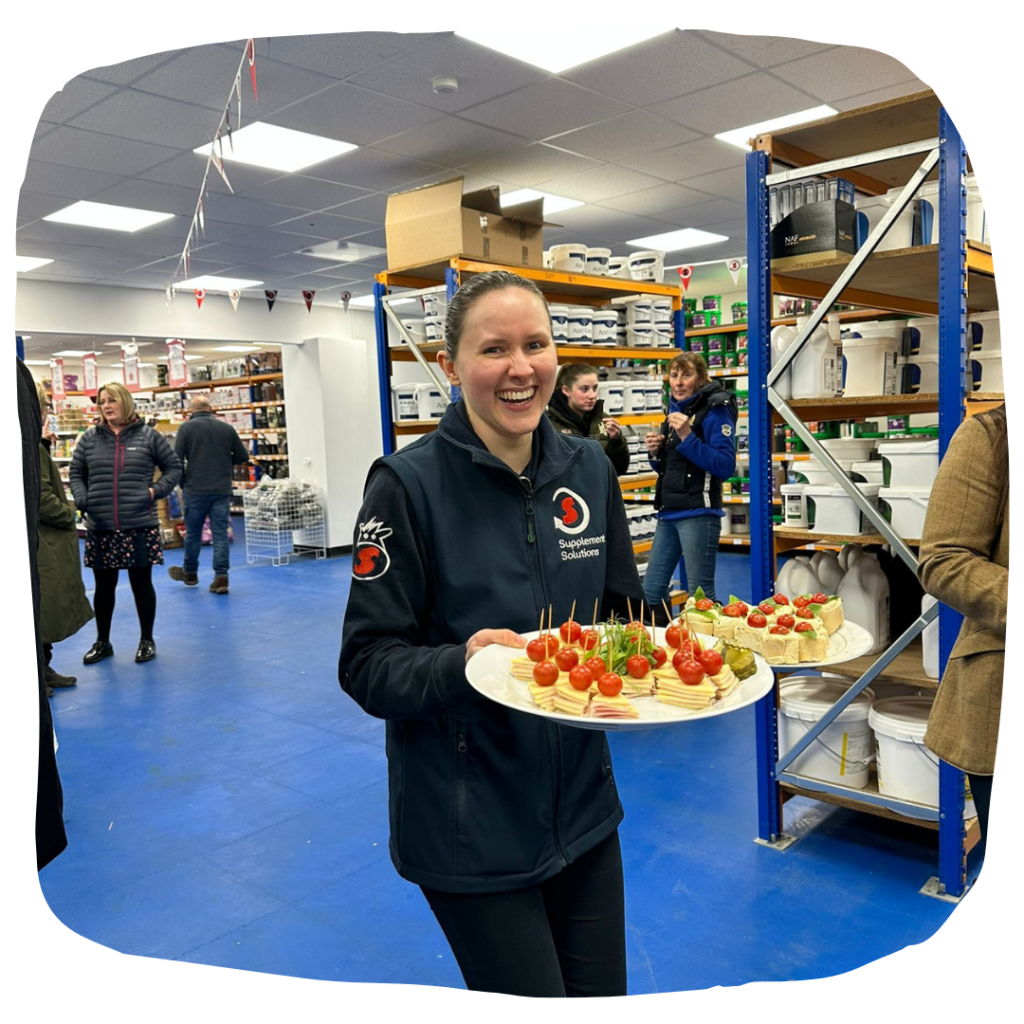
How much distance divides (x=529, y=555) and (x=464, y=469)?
179 mm

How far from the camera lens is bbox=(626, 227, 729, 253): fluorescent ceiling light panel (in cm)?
975

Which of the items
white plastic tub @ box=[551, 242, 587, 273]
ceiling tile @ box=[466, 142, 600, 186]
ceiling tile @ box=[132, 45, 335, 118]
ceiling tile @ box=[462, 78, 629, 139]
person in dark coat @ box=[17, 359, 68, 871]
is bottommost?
person in dark coat @ box=[17, 359, 68, 871]

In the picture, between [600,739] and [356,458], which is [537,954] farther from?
[356,458]

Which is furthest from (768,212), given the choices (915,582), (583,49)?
(583,49)

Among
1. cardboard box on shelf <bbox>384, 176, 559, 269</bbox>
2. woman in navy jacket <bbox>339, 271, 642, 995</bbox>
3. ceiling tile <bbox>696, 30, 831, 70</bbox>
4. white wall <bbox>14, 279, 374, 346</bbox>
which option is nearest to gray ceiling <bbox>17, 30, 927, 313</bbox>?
ceiling tile <bbox>696, 30, 831, 70</bbox>

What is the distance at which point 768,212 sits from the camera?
2.96 m

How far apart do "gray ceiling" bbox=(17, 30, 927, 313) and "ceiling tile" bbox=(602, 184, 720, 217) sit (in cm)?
3

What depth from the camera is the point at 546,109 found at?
5.73 m

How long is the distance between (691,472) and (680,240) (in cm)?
611

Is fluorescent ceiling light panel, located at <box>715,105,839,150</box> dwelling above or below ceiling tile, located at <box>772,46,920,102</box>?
above

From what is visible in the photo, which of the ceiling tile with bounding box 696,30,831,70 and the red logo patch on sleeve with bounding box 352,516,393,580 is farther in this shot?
the ceiling tile with bounding box 696,30,831,70

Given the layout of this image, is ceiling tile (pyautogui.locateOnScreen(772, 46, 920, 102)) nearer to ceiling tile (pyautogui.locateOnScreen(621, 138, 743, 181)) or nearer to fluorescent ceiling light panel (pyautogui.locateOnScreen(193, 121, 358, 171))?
ceiling tile (pyautogui.locateOnScreen(621, 138, 743, 181))

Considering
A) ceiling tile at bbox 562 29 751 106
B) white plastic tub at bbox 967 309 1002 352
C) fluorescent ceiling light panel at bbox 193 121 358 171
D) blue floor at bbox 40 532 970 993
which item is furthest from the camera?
fluorescent ceiling light panel at bbox 193 121 358 171

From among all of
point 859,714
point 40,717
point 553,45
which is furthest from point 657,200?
point 40,717
